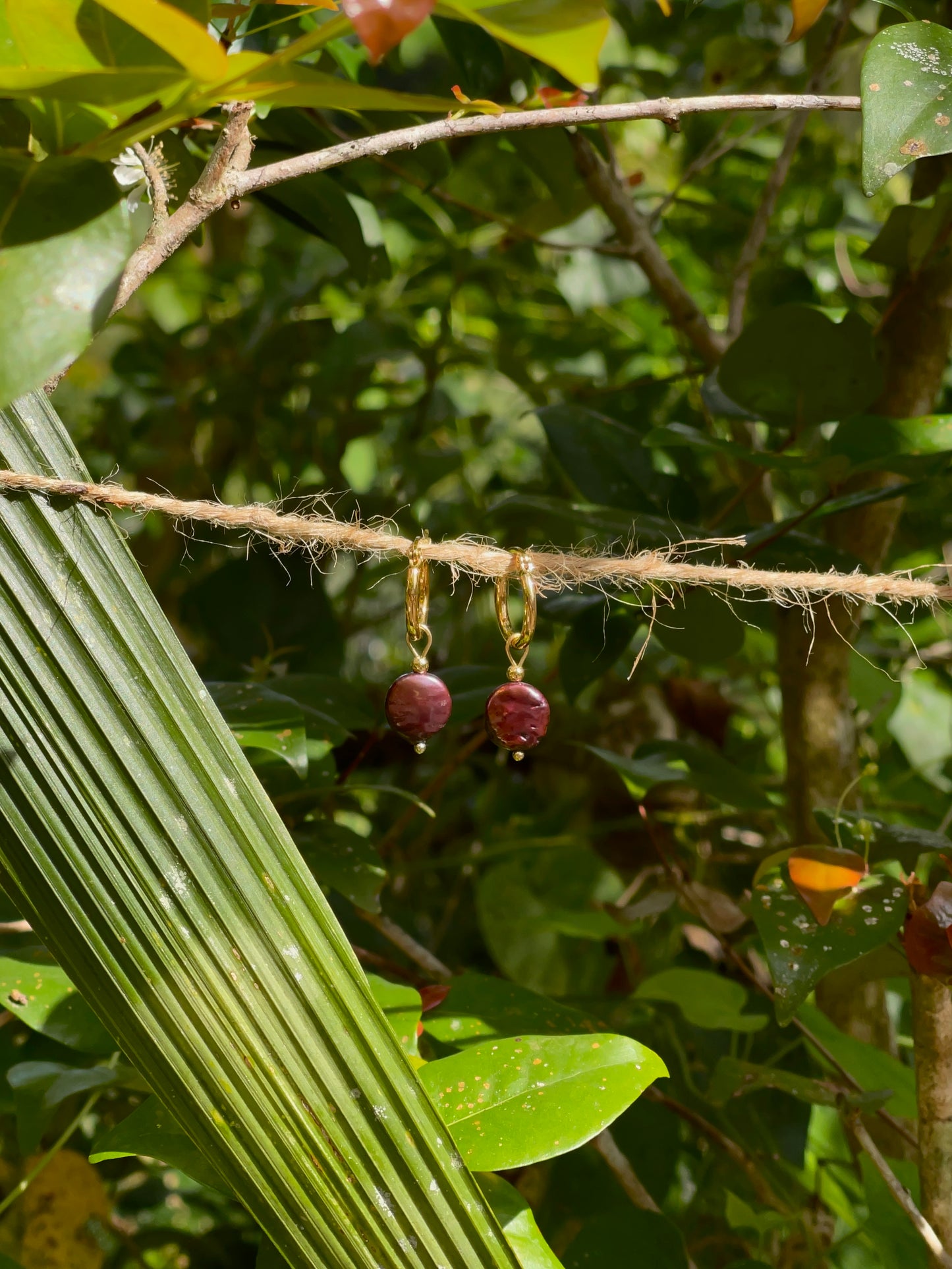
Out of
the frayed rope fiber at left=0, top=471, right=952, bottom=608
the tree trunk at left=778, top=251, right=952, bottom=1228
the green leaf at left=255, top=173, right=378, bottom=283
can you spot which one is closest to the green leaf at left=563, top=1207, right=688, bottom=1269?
the tree trunk at left=778, top=251, right=952, bottom=1228

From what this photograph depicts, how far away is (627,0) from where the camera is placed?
84 cm

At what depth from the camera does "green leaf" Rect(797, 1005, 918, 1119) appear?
498 mm

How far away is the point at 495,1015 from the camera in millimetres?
415

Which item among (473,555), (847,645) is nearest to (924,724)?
(847,645)

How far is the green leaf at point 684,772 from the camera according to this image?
0.52m

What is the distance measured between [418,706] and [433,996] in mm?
149

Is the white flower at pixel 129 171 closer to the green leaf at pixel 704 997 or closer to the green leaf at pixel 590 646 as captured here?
the green leaf at pixel 590 646

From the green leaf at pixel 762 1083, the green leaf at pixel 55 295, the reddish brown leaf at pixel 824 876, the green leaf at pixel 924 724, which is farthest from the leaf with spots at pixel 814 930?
the green leaf at pixel 924 724

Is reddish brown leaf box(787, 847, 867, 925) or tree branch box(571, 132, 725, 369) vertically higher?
tree branch box(571, 132, 725, 369)

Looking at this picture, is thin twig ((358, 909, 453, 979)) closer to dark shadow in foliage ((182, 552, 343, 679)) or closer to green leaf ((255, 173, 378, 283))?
dark shadow in foliage ((182, 552, 343, 679))

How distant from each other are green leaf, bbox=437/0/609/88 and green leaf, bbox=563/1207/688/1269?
45 cm

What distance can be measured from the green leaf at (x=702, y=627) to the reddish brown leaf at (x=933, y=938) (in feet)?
0.54

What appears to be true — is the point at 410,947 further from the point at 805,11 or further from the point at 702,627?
the point at 805,11

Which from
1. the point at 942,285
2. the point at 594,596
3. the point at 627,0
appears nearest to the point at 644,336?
the point at 627,0
